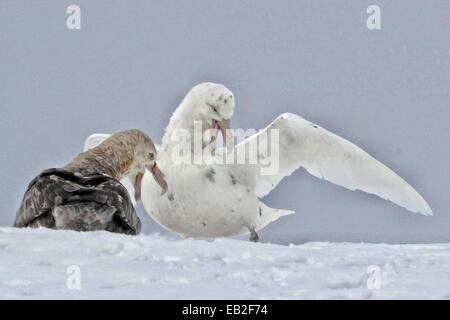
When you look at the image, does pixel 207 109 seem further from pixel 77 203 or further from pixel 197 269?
pixel 197 269

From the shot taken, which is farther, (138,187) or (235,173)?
(235,173)

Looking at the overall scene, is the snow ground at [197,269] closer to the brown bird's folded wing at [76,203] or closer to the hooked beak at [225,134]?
the brown bird's folded wing at [76,203]

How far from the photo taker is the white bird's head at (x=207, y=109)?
1144 centimetres

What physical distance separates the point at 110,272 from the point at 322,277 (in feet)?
4.74

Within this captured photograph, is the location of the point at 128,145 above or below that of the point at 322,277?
above

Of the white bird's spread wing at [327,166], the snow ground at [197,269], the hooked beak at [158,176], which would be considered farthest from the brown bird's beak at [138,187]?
the snow ground at [197,269]

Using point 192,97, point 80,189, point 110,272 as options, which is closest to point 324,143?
point 192,97

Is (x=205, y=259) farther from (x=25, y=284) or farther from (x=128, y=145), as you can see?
(x=128, y=145)

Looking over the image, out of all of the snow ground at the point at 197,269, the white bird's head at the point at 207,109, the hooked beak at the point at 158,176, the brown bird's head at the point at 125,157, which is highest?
the white bird's head at the point at 207,109

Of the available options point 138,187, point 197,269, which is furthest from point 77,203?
point 138,187

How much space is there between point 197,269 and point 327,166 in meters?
5.64

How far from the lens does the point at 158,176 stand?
1062 centimetres

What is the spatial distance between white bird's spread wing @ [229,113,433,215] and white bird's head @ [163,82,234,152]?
392mm

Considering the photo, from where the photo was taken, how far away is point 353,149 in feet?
38.1
